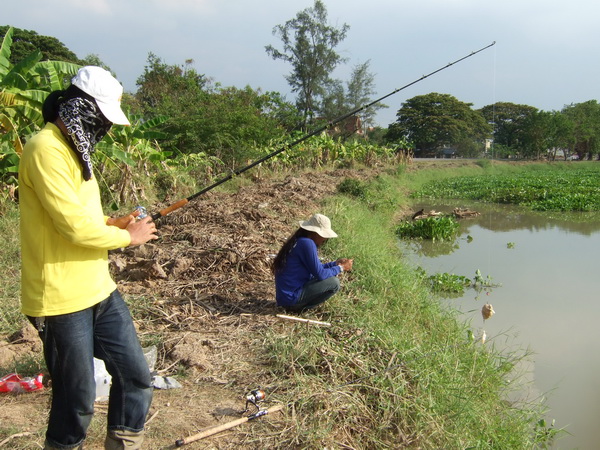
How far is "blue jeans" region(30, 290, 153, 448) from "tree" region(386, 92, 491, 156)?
3770 centimetres

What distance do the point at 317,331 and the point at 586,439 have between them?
2.25 m

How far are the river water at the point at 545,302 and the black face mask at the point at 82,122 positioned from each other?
150 inches

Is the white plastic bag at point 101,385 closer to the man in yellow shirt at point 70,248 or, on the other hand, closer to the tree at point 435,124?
the man in yellow shirt at point 70,248

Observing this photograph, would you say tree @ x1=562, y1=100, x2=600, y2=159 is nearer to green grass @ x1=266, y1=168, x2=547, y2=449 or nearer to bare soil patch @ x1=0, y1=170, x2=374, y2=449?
bare soil patch @ x1=0, y1=170, x2=374, y2=449

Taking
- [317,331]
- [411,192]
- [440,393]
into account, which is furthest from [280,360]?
[411,192]

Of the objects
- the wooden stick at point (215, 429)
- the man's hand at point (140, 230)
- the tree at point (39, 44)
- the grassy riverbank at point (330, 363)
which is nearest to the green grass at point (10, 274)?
the grassy riverbank at point (330, 363)

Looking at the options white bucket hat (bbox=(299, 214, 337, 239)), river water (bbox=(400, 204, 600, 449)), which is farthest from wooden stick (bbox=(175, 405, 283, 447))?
river water (bbox=(400, 204, 600, 449))

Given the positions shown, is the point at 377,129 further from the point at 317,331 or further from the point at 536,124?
the point at 317,331

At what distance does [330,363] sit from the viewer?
338 cm

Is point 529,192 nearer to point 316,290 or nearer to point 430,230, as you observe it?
point 430,230

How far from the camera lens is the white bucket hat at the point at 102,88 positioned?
6.30ft

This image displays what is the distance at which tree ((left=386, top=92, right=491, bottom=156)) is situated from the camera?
38906 mm

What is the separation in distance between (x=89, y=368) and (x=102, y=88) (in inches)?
44.7

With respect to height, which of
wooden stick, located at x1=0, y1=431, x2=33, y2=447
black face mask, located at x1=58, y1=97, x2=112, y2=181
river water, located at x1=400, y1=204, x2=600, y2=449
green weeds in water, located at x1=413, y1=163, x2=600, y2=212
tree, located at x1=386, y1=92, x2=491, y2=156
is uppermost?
tree, located at x1=386, y1=92, x2=491, y2=156
